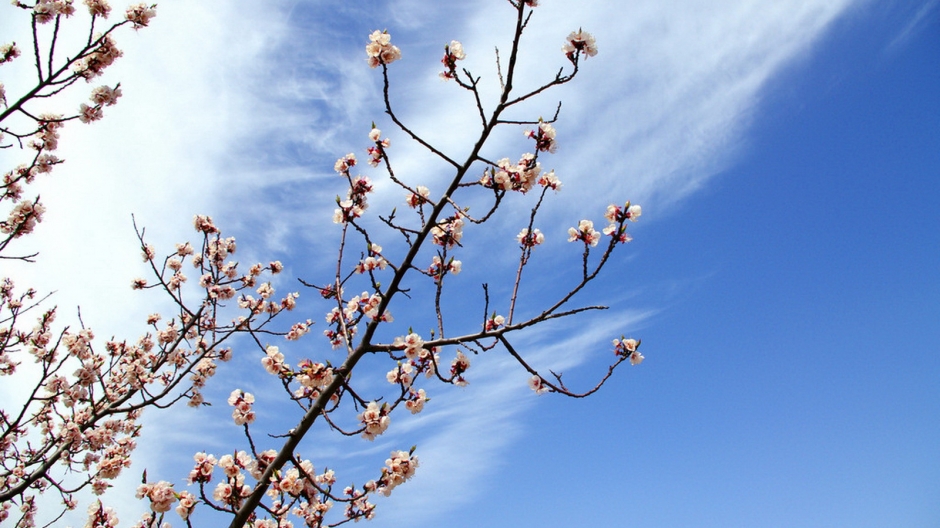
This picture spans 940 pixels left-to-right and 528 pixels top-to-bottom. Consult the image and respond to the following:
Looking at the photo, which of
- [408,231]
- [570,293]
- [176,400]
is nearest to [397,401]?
[408,231]

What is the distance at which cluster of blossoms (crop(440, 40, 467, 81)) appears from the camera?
4254mm

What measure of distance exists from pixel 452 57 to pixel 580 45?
112 cm

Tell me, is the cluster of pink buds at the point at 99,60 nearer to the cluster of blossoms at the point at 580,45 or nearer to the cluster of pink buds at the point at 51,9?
the cluster of pink buds at the point at 51,9

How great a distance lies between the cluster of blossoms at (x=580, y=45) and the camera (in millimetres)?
4223

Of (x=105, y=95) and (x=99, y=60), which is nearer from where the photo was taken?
(x=99, y=60)

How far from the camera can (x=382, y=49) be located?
4184 millimetres

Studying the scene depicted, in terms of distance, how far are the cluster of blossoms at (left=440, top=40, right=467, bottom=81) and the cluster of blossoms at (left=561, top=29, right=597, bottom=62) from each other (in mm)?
942

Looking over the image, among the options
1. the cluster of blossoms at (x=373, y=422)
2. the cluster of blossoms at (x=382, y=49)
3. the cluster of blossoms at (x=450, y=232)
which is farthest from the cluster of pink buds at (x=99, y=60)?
Answer: the cluster of blossoms at (x=373, y=422)

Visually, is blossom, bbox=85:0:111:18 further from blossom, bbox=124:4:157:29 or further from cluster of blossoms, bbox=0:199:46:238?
cluster of blossoms, bbox=0:199:46:238

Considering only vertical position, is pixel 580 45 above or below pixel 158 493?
above

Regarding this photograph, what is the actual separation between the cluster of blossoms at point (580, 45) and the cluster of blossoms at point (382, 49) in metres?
1.51

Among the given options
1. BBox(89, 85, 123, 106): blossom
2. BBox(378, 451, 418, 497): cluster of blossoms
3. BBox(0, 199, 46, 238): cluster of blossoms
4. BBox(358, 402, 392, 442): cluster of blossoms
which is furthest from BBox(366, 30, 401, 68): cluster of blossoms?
BBox(0, 199, 46, 238): cluster of blossoms

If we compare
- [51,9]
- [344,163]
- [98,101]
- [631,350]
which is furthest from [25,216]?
[631,350]

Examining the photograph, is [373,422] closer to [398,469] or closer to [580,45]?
[398,469]
